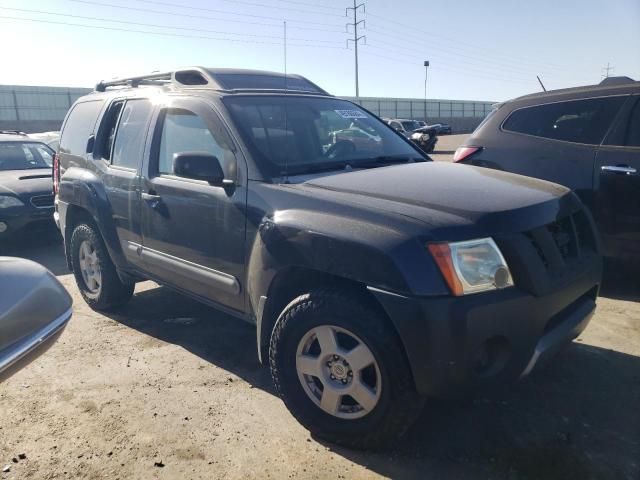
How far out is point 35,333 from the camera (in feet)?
6.29

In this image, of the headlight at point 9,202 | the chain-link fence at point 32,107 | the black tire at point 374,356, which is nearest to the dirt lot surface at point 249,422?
the black tire at point 374,356

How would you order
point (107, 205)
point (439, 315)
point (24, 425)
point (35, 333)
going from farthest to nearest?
point (107, 205) → point (24, 425) → point (439, 315) → point (35, 333)

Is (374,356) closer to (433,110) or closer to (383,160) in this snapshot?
(383,160)

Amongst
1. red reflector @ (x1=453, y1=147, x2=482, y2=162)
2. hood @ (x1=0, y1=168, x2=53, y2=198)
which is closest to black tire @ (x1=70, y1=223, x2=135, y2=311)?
hood @ (x1=0, y1=168, x2=53, y2=198)

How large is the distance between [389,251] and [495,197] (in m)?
0.73

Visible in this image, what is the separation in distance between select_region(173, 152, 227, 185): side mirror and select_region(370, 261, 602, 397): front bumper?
1321mm

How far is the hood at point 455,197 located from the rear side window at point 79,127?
8.98 feet

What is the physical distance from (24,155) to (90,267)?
15.6ft

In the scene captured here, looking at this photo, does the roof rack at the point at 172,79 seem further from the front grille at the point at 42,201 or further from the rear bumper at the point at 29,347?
the front grille at the point at 42,201

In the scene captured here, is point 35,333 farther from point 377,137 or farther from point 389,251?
point 377,137

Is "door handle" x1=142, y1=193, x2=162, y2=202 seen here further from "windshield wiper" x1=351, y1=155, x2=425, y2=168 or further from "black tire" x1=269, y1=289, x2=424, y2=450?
"black tire" x1=269, y1=289, x2=424, y2=450

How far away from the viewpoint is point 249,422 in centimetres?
296

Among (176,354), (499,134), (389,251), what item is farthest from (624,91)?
(176,354)

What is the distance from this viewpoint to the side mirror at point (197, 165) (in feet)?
10.1
